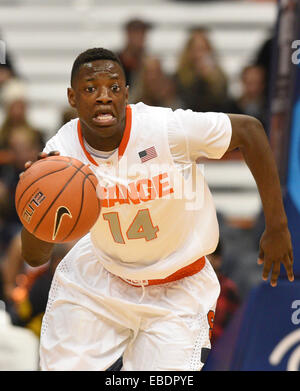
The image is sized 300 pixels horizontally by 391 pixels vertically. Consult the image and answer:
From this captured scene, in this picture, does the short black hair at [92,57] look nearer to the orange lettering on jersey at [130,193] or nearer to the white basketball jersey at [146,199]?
the white basketball jersey at [146,199]

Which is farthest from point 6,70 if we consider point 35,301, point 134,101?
point 35,301

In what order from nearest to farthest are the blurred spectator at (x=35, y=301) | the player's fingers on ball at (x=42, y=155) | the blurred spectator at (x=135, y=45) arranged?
the player's fingers on ball at (x=42, y=155), the blurred spectator at (x=35, y=301), the blurred spectator at (x=135, y=45)

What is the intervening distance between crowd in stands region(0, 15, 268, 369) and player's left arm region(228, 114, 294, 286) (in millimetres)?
2212

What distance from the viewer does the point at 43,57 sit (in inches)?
401

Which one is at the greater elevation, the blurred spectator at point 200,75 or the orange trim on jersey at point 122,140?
the orange trim on jersey at point 122,140

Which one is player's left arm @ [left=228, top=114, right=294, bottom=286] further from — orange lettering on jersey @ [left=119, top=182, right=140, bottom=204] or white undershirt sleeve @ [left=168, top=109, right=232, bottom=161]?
orange lettering on jersey @ [left=119, top=182, right=140, bottom=204]

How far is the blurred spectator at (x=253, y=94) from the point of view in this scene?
7574mm

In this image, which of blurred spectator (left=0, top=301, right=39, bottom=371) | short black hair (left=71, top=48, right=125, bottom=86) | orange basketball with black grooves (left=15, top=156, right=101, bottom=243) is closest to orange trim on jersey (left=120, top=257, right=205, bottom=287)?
orange basketball with black grooves (left=15, top=156, right=101, bottom=243)

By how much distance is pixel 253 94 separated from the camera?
774cm

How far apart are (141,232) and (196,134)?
56cm

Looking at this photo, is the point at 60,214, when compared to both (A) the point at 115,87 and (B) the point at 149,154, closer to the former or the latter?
(B) the point at 149,154

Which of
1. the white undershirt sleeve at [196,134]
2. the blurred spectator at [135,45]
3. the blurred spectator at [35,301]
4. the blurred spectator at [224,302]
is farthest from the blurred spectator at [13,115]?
the white undershirt sleeve at [196,134]

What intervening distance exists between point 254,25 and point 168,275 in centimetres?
641
